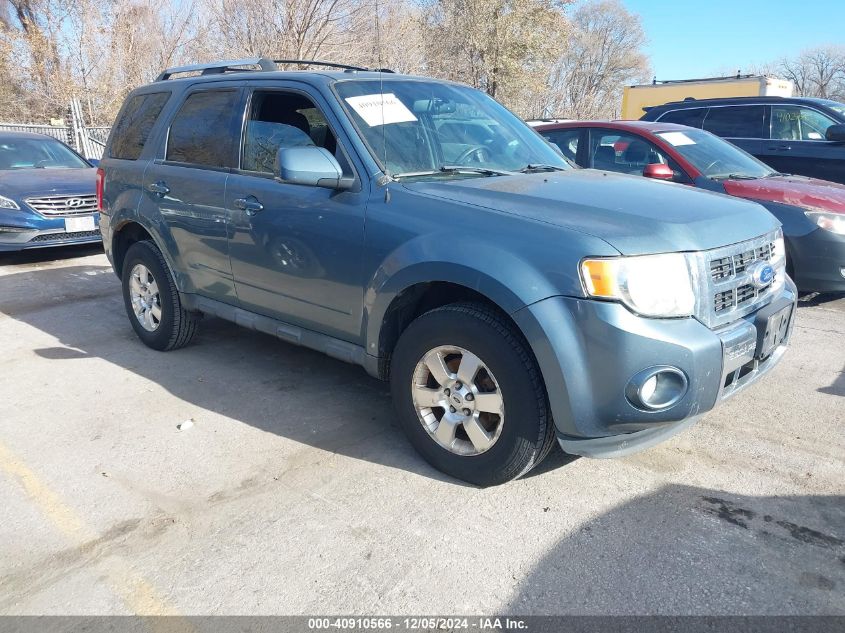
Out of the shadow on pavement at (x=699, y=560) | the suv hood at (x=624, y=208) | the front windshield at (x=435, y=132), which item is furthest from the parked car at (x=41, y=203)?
the shadow on pavement at (x=699, y=560)

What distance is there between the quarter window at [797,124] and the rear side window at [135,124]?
24.1 ft

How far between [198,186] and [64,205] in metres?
5.08

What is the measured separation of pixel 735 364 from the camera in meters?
2.84

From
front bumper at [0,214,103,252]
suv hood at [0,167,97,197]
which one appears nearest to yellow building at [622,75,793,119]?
suv hood at [0,167,97,197]

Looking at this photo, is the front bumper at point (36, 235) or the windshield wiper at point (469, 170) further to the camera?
the front bumper at point (36, 235)

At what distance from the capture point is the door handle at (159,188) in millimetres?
4630

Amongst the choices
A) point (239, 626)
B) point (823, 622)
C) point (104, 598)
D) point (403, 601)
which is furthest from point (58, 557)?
point (823, 622)

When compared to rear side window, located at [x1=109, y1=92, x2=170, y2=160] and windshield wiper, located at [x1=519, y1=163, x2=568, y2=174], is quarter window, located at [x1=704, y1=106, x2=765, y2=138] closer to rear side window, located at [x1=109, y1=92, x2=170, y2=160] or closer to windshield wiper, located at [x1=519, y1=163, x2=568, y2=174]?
windshield wiper, located at [x1=519, y1=163, x2=568, y2=174]

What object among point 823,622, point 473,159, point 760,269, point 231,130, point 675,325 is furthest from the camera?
point 231,130

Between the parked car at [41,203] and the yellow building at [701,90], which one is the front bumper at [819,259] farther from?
the yellow building at [701,90]

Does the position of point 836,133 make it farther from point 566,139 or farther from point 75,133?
point 75,133

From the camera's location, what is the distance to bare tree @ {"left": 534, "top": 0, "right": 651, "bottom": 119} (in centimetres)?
4794

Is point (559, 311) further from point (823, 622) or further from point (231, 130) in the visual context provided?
point (231, 130)

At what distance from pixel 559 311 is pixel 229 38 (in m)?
18.4
